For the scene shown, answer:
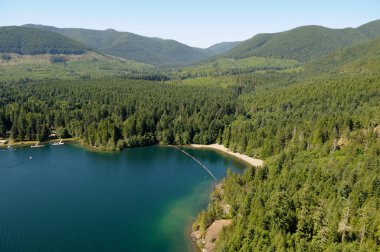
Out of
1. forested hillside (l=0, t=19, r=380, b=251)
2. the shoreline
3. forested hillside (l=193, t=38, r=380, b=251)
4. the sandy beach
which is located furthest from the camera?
the shoreline

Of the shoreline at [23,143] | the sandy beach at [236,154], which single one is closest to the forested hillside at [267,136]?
the sandy beach at [236,154]

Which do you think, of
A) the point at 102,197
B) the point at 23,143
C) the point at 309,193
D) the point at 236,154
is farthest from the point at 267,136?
the point at 23,143

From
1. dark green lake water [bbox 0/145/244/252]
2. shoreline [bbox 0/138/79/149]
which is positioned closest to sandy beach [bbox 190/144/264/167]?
dark green lake water [bbox 0/145/244/252]

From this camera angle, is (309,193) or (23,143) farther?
(23,143)

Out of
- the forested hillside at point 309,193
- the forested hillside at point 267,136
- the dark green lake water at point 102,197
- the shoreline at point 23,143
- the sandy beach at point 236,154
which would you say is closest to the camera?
the forested hillside at point 309,193

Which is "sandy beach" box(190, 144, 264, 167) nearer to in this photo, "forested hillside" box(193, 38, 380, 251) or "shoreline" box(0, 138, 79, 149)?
"forested hillside" box(193, 38, 380, 251)

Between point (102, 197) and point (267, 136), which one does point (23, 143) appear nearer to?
point (102, 197)

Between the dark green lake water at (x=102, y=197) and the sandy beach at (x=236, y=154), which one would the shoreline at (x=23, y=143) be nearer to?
the dark green lake water at (x=102, y=197)

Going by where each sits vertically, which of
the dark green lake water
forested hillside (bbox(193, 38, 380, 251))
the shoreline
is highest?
forested hillside (bbox(193, 38, 380, 251))

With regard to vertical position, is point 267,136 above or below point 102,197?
above
